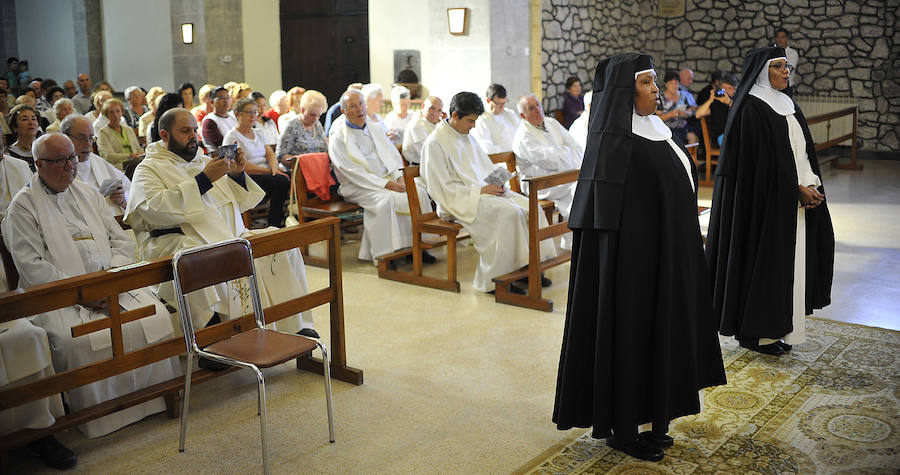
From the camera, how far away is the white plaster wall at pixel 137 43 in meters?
13.2

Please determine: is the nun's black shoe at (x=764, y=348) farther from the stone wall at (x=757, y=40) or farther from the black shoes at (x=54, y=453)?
the stone wall at (x=757, y=40)

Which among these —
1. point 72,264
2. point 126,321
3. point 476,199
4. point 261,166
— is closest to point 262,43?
point 261,166

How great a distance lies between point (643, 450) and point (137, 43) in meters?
12.6

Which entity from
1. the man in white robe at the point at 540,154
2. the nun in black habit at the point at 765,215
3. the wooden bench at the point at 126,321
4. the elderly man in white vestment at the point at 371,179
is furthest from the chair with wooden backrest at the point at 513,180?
the wooden bench at the point at 126,321

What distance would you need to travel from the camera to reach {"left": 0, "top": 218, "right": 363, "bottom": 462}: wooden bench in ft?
9.63

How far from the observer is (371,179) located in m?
6.58

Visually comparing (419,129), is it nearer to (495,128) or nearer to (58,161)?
(495,128)

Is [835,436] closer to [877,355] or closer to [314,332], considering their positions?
[877,355]

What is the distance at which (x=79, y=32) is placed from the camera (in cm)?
1435

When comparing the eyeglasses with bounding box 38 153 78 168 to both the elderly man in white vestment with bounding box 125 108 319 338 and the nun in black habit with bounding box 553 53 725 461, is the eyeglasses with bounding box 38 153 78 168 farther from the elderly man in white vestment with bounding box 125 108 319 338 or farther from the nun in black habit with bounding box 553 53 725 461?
the nun in black habit with bounding box 553 53 725 461

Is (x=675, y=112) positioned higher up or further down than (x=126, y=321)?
higher up

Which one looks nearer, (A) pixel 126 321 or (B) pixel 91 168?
(A) pixel 126 321

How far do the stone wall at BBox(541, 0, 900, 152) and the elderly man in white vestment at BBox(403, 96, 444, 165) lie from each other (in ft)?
10.1

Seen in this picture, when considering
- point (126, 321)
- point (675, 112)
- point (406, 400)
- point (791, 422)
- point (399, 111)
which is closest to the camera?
point (126, 321)
